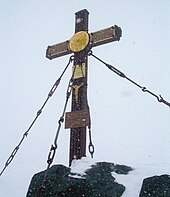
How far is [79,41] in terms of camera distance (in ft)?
17.7

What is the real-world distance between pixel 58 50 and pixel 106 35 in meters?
1.09

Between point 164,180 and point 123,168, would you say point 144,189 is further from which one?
point 123,168

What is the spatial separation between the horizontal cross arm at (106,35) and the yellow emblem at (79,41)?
0.11 m

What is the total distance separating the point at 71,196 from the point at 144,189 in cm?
94

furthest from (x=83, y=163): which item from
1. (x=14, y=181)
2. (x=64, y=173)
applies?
(x=14, y=181)

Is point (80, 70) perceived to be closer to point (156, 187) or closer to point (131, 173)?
point (131, 173)

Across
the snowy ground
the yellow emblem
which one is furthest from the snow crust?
the yellow emblem

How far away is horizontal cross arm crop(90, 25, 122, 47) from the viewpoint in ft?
16.9

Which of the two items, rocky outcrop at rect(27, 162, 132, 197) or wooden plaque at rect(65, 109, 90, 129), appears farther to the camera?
wooden plaque at rect(65, 109, 90, 129)

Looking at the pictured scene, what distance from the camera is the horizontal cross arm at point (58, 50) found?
221 inches

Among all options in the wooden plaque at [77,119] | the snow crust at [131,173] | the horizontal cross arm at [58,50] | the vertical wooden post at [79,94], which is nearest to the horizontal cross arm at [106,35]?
the vertical wooden post at [79,94]

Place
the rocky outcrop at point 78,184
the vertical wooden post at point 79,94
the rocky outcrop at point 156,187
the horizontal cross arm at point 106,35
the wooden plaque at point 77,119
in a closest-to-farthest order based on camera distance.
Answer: the rocky outcrop at point 156,187
the rocky outcrop at point 78,184
the wooden plaque at point 77,119
the vertical wooden post at point 79,94
the horizontal cross arm at point 106,35

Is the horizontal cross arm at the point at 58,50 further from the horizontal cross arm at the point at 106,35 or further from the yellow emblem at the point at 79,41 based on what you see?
the horizontal cross arm at the point at 106,35

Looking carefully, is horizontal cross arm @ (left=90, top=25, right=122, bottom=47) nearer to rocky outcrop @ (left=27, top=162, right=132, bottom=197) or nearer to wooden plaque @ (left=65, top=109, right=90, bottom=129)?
wooden plaque @ (left=65, top=109, right=90, bottom=129)
